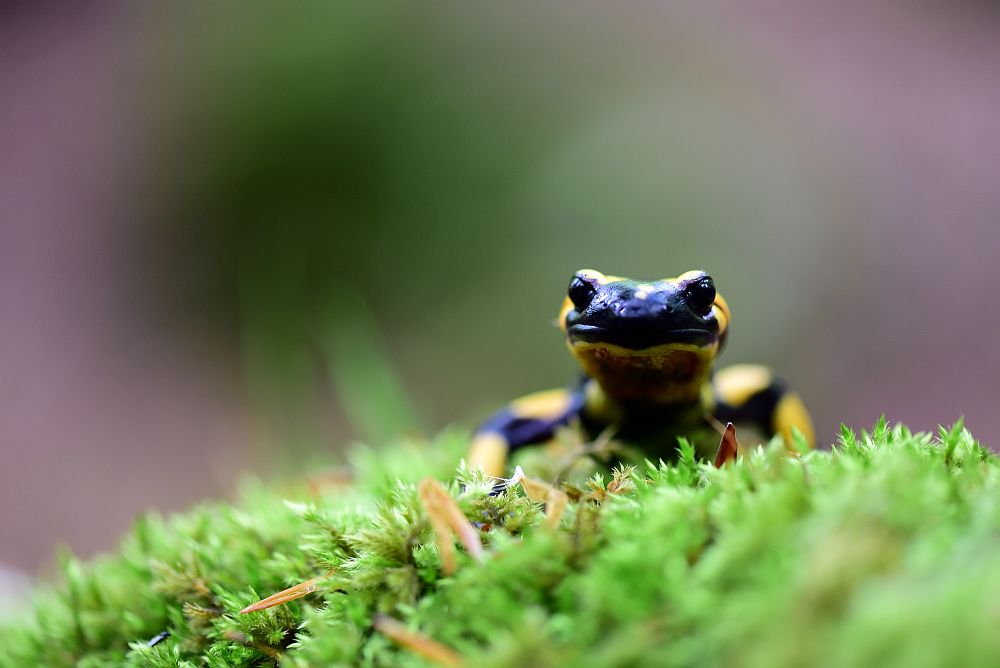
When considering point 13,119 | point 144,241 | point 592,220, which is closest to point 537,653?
point 592,220

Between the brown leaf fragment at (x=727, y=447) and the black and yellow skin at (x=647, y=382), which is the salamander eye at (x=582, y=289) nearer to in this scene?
the black and yellow skin at (x=647, y=382)

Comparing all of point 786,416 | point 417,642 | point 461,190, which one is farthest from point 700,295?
point 461,190

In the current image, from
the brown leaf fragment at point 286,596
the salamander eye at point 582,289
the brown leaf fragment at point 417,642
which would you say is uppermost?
the salamander eye at point 582,289

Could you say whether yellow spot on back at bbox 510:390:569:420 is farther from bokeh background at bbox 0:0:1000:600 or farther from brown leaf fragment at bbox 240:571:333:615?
bokeh background at bbox 0:0:1000:600

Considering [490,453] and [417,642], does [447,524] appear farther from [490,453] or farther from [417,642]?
[490,453]

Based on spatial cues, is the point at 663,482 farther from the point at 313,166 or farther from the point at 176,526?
the point at 313,166

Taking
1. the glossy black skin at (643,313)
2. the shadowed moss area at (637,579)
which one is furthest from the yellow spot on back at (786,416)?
the shadowed moss area at (637,579)
